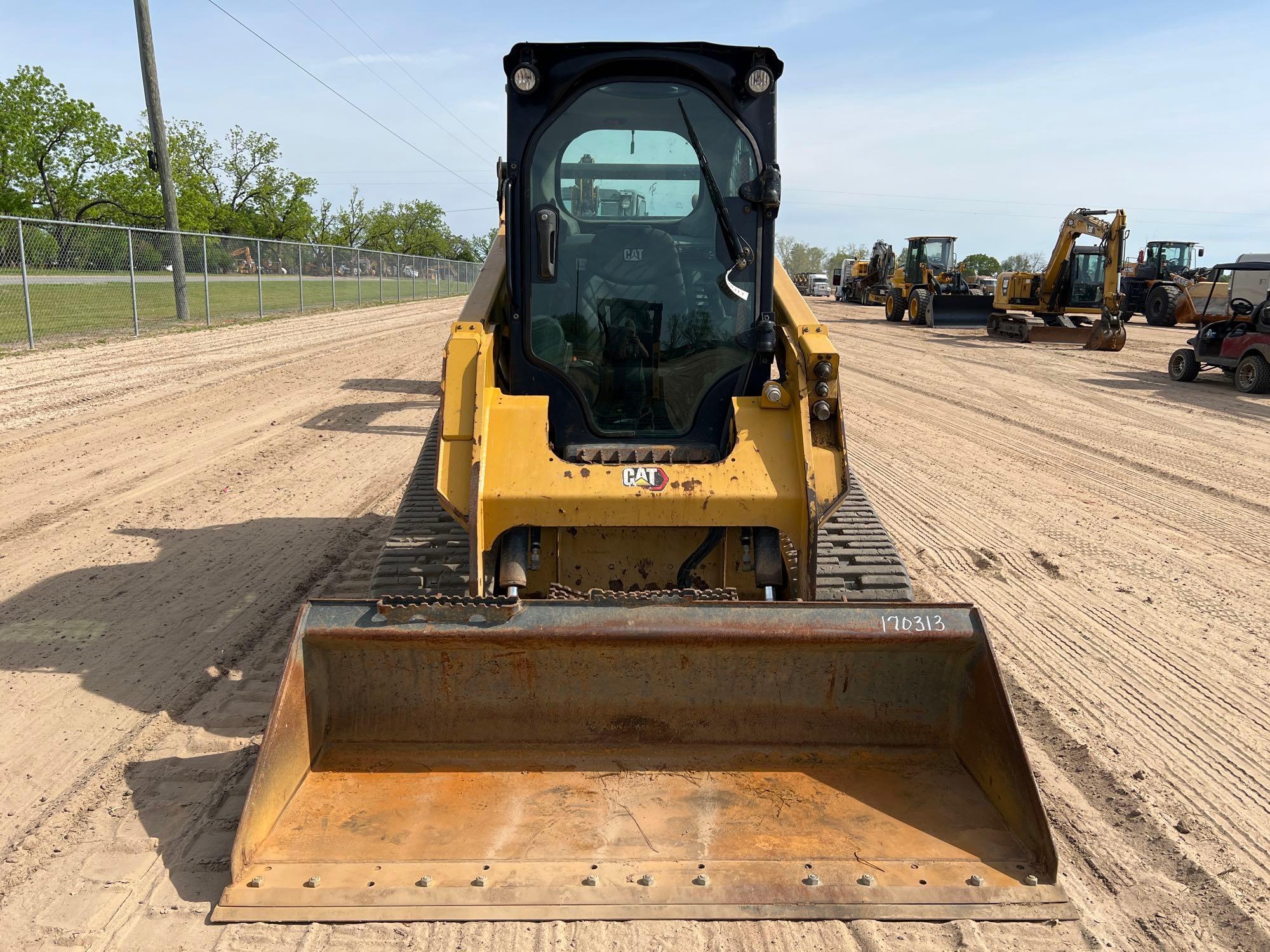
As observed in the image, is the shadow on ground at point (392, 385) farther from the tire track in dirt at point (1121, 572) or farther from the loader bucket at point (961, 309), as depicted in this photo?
the loader bucket at point (961, 309)

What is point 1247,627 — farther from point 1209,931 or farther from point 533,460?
point 533,460

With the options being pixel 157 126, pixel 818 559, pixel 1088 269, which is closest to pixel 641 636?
pixel 818 559

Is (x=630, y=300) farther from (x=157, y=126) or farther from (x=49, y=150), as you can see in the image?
(x=49, y=150)

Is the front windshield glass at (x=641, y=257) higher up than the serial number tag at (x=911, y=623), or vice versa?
the front windshield glass at (x=641, y=257)

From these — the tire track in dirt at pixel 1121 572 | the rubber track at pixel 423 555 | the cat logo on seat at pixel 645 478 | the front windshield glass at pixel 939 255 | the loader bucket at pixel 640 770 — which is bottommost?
the tire track in dirt at pixel 1121 572

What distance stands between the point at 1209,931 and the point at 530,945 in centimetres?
201

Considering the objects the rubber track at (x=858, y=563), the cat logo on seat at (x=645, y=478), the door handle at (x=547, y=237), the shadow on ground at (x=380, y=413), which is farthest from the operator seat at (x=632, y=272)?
the shadow on ground at (x=380, y=413)

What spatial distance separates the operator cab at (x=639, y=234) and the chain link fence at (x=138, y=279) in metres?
12.0

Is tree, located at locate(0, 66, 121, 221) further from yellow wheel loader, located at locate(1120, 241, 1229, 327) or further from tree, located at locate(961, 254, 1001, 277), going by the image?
tree, located at locate(961, 254, 1001, 277)

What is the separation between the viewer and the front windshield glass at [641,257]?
4.32 metres

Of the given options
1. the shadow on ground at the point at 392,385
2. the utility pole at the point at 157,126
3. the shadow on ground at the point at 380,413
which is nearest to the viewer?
the shadow on ground at the point at 380,413

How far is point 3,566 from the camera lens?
5730mm

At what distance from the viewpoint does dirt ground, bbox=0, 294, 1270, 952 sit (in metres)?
2.86

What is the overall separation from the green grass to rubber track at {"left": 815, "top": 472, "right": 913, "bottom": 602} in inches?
587
